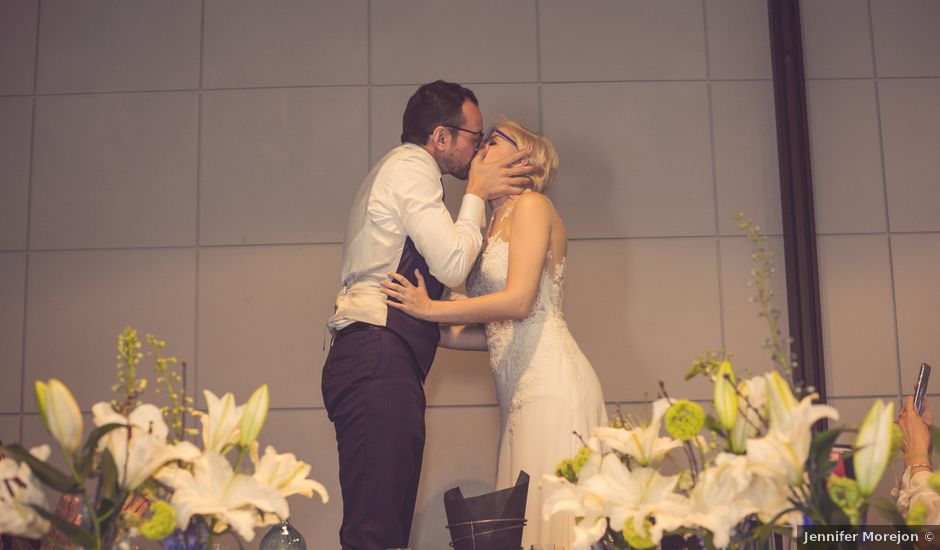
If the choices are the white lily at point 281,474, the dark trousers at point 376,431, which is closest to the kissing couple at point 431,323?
the dark trousers at point 376,431

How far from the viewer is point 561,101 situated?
13.2ft

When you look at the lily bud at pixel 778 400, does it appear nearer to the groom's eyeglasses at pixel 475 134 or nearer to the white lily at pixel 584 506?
the white lily at pixel 584 506

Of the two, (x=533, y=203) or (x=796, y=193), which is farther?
(x=796, y=193)

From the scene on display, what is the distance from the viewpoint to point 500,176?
3156mm

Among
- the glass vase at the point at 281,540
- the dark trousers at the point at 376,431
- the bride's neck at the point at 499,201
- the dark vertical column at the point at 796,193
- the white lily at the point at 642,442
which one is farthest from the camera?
the dark vertical column at the point at 796,193

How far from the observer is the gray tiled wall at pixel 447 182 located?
387cm

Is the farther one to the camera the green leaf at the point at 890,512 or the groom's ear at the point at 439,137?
the groom's ear at the point at 439,137

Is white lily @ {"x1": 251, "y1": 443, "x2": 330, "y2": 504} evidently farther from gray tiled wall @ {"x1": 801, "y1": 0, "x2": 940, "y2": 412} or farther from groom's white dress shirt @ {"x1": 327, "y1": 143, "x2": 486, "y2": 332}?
gray tiled wall @ {"x1": 801, "y1": 0, "x2": 940, "y2": 412}

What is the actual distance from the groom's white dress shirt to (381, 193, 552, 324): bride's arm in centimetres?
7

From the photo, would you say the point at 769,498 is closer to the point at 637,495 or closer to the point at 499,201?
the point at 637,495

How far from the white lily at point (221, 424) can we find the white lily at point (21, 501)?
222 mm

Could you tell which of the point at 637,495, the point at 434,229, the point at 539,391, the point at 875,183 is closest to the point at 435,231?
the point at 434,229

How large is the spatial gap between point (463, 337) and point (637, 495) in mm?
1845

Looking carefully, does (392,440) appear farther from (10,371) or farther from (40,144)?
(40,144)
